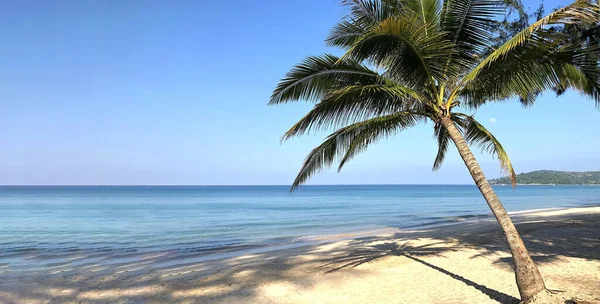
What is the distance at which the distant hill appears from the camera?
16538cm

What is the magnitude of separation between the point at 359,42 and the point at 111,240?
1548cm

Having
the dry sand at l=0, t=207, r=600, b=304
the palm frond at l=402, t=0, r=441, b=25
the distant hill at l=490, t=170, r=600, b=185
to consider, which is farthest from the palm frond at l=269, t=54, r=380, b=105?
the distant hill at l=490, t=170, r=600, b=185

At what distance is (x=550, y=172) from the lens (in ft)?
574

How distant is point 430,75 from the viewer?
5.36 metres

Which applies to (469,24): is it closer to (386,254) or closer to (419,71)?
(419,71)

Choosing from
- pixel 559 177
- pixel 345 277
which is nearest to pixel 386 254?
pixel 345 277

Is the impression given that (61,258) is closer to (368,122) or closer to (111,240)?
(111,240)

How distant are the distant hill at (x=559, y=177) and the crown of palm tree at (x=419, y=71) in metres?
174

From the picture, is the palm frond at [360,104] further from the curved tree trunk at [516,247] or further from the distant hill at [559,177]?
the distant hill at [559,177]

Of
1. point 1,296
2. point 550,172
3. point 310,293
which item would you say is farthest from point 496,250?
point 550,172

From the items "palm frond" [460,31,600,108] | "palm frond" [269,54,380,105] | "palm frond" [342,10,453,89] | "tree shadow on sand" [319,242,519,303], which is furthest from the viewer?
"tree shadow on sand" [319,242,519,303]

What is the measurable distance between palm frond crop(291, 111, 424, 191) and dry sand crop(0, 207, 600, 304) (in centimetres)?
199

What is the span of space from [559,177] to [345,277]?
193 metres

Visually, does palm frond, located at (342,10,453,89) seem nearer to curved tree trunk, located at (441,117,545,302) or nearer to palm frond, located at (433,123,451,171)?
curved tree trunk, located at (441,117,545,302)
